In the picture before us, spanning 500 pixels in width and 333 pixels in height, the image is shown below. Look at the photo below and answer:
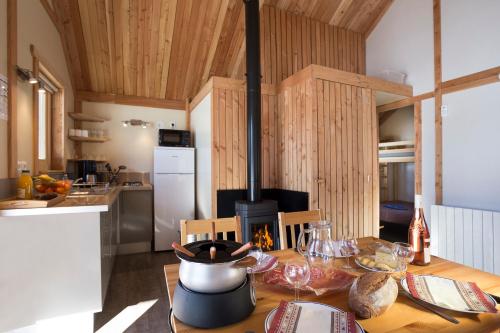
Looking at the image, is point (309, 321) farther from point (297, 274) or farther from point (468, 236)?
point (468, 236)

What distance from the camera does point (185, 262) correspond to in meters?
0.79

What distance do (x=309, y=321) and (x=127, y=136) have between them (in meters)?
4.49

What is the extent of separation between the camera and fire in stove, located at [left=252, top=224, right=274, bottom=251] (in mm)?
2830

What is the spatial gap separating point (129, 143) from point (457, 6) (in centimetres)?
508

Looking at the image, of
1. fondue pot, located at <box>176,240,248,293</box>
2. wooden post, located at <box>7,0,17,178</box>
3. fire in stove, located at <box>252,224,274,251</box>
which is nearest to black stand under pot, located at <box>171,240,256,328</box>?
fondue pot, located at <box>176,240,248,293</box>

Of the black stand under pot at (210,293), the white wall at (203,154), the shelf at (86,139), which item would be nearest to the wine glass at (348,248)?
the black stand under pot at (210,293)

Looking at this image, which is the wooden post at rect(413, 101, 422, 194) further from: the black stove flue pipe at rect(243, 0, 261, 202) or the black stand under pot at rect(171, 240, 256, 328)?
the black stand under pot at rect(171, 240, 256, 328)

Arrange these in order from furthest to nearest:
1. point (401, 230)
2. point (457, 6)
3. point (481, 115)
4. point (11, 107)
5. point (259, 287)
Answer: point (401, 230) < point (457, 6) < point (481, 115) < point (11, 107) < point (259, 287)

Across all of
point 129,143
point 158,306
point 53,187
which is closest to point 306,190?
point 158,306

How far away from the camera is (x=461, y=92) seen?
9.89 ft

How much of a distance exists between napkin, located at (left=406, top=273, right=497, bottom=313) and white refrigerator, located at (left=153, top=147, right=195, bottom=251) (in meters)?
3.48

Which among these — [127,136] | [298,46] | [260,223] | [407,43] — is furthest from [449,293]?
[127,136]

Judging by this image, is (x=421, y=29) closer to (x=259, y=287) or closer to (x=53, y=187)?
(x=259, y=287)

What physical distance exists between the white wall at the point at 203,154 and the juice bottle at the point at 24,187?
1.75 meters
